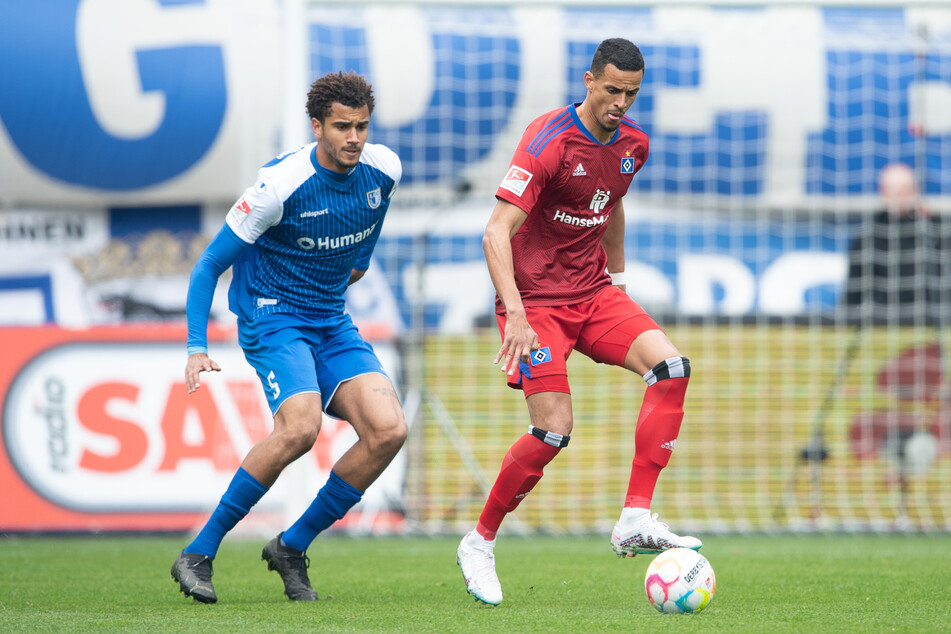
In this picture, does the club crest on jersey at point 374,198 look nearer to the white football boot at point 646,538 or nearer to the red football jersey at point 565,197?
the red football jersey at point 565,197

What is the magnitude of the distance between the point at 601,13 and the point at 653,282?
2358 millimetres

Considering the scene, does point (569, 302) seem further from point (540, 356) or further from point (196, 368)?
point (196, 368)

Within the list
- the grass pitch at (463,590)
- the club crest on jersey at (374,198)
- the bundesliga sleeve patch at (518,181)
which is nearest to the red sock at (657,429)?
the grass pitch at (463,590)

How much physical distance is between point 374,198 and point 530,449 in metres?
1.34

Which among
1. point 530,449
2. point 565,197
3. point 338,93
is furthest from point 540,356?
point 338,93

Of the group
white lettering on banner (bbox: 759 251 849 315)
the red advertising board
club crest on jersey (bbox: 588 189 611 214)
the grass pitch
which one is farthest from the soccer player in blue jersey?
white lettering on banner (bbox: 759 251 849 315)

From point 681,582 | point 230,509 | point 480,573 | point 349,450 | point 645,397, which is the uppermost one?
point 645,397

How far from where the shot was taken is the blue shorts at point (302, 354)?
16.8ft

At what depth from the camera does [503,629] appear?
13.9 feet

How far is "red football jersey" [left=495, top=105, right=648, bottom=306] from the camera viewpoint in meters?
5.06

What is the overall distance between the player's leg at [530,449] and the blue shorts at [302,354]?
2.45 ft

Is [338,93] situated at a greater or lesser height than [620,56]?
lesser

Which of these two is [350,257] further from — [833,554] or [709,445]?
[709,445]

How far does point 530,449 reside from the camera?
509 cm
